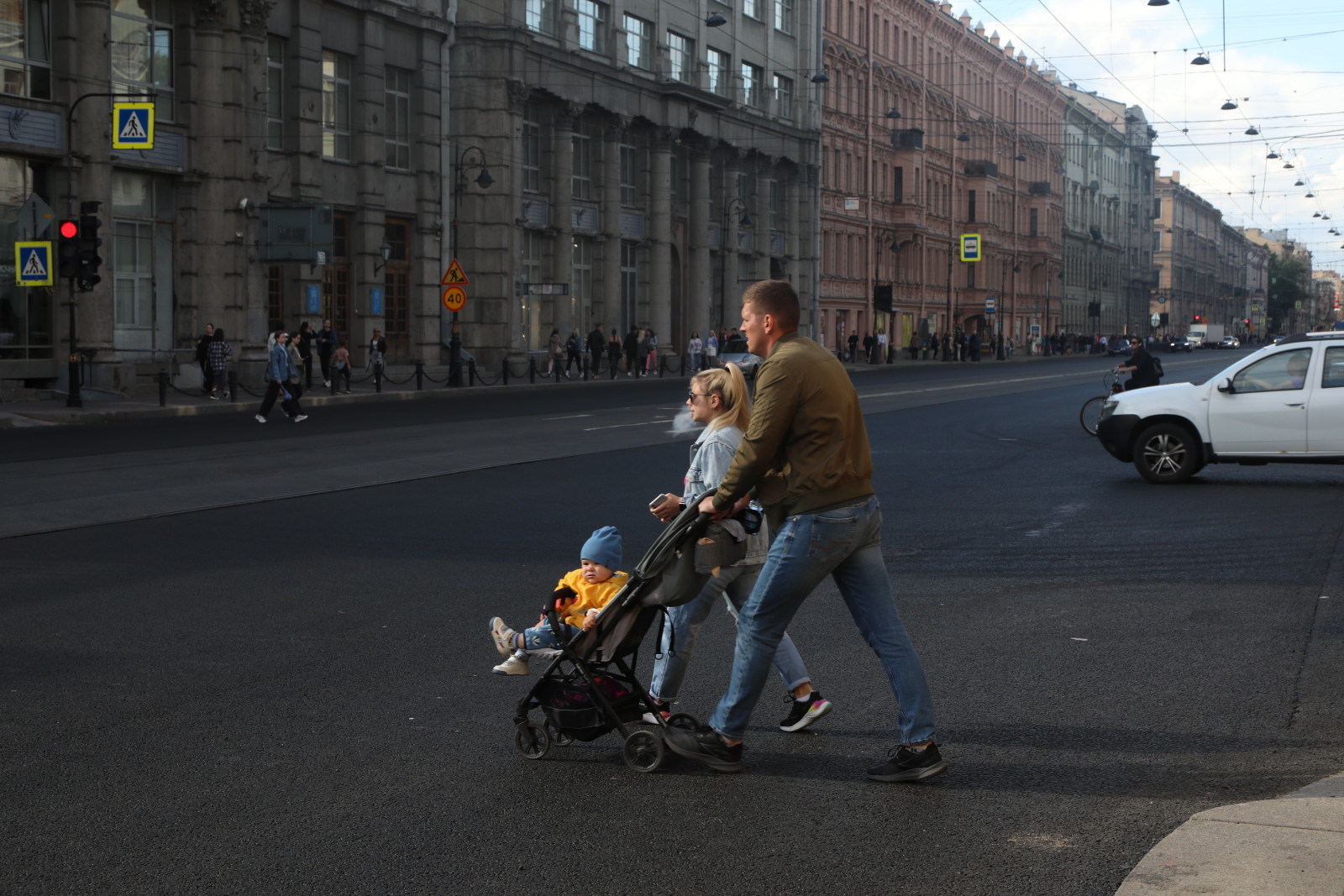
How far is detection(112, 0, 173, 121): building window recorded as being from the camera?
33.0 metres

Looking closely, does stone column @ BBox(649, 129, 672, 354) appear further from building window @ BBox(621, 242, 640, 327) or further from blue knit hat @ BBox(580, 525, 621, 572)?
blue knit hat @ BBox(580, 525, 621, 572)

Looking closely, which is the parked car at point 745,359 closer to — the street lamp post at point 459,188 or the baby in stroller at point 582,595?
the street lamp post at point 459,188

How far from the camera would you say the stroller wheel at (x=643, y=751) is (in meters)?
5.61

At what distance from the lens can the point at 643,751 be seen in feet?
18.5

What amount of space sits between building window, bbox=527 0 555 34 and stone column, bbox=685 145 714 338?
11.4 meters

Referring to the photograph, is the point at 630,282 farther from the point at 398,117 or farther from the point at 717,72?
the point at 398,117

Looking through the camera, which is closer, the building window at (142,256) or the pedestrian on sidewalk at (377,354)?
the building window at (142,256)

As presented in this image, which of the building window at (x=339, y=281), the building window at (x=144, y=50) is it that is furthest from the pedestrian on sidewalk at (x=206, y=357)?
the building window at (x=339, y=281)

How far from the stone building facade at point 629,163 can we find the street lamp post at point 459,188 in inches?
6.2

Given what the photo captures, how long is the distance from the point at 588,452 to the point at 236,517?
24.5 feet

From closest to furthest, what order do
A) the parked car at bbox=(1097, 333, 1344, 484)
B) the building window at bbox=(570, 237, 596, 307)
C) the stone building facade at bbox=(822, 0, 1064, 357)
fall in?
the parked car at bbox=(1097, 333, 1344, 484), the building window at bbox=(570, 237, 596, 307), the stone building facade at bbox=(822, 0, 1064, 357)

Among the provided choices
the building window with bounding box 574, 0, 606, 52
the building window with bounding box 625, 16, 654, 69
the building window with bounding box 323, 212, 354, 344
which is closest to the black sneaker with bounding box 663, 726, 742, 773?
the building window with bounding box 323, 212, 354, 344

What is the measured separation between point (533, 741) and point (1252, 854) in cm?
255

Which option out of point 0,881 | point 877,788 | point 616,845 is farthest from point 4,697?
point 877,788
